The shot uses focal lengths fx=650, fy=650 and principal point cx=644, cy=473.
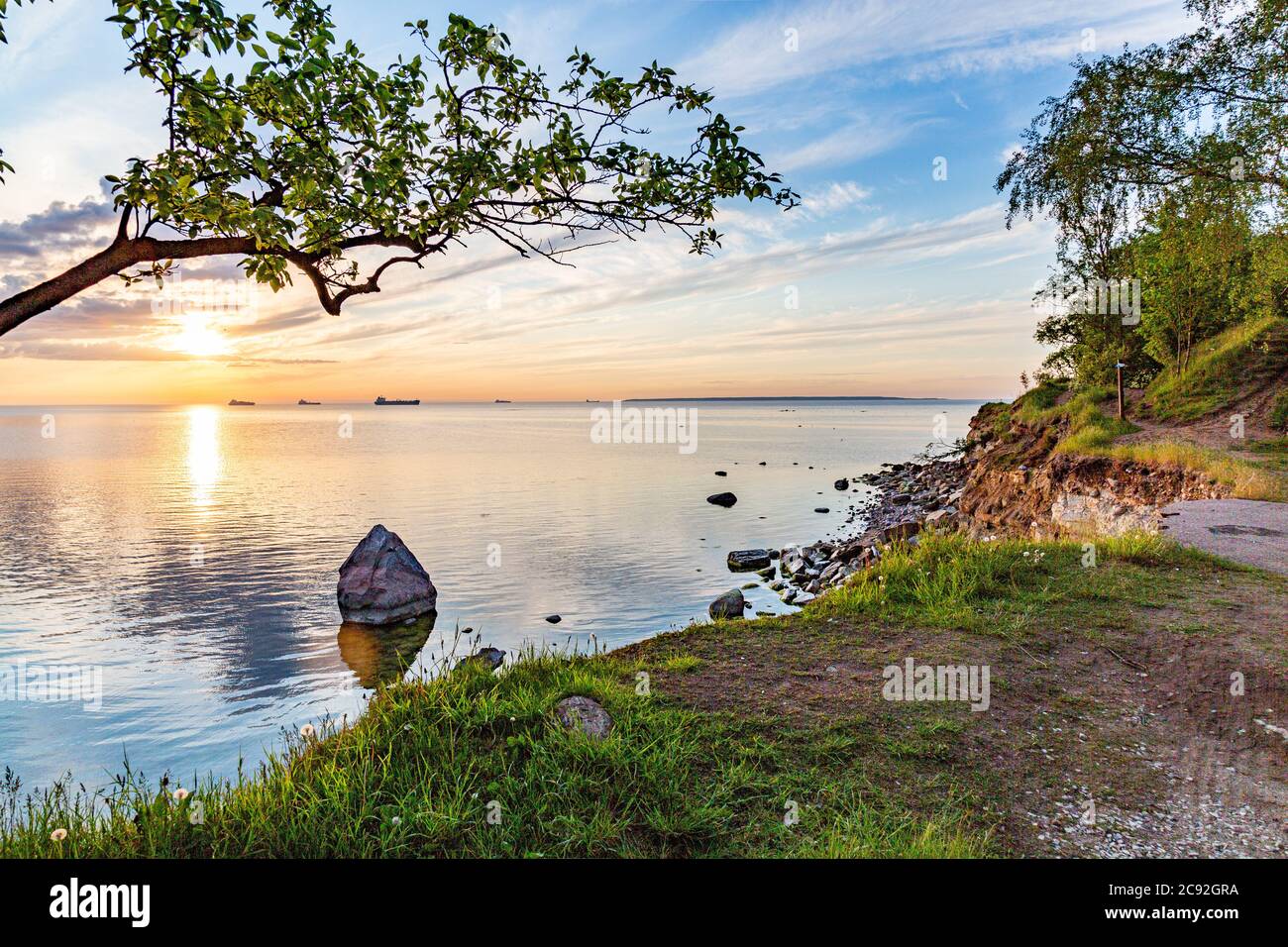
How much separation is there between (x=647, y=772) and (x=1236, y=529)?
14.7 m

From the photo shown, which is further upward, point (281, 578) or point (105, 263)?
point (105, 263)

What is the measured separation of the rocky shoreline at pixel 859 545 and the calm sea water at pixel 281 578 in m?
1.33

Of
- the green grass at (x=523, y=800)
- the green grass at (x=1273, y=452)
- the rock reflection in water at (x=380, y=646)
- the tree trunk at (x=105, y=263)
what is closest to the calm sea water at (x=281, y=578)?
the rock reflection in water at (x=380, y=646)

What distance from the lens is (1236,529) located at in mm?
13461

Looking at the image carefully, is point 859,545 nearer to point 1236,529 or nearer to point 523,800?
point 1236,529

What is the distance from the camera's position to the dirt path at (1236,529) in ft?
38.5

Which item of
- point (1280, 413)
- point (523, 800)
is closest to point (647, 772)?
point (523, 800)

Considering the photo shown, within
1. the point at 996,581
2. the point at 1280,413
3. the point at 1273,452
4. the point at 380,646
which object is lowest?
the point at 380,646

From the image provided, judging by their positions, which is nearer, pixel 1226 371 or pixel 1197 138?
pixel 1197 138

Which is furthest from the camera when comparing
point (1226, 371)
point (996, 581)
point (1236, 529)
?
point (1226, 371)

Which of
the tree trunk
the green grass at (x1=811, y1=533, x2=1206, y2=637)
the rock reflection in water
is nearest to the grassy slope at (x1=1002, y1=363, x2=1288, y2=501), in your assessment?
the green grass at (x1=811, y1=533, x2=1206, y2=637)

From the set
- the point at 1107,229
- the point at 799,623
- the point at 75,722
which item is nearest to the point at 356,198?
the point at 799,623

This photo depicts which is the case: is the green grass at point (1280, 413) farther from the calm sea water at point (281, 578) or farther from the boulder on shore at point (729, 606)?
the boulder on shore at point (729, 606)

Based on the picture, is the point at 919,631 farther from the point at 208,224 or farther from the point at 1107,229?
the point at 1107,229
